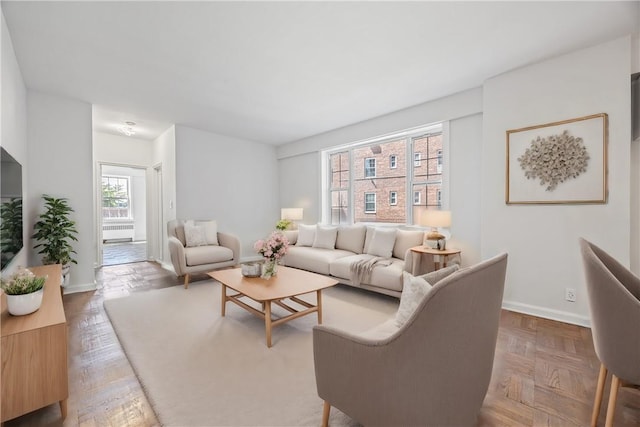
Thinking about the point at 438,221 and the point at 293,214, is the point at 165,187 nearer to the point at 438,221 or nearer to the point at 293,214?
the point at 293,214

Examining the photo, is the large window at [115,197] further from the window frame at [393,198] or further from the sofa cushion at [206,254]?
the window frame at [393,198]

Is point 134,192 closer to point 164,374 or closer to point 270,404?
point 164,374

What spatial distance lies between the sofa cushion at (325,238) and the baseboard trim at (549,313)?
7.97 feet

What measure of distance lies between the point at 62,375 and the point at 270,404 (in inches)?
42.8

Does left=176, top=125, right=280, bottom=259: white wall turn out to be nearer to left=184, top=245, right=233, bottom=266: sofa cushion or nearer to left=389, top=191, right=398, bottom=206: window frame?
left=184, top=245, right=233, bottom=266: sofa cushion

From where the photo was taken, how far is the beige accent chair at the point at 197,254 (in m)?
3.89

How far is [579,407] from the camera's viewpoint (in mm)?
1576

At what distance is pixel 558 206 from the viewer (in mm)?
2766

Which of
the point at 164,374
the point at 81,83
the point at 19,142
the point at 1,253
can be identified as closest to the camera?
the point at 1,253

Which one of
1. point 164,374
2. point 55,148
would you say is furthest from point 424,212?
point 55,148

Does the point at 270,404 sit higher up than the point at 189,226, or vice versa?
the point at 189,226

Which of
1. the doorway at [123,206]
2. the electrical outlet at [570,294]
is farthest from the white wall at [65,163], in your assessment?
the electrical outlet at [570,294]

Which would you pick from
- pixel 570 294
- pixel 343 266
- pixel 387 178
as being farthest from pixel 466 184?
pixel 343 266

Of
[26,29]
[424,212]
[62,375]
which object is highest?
[26,29]
